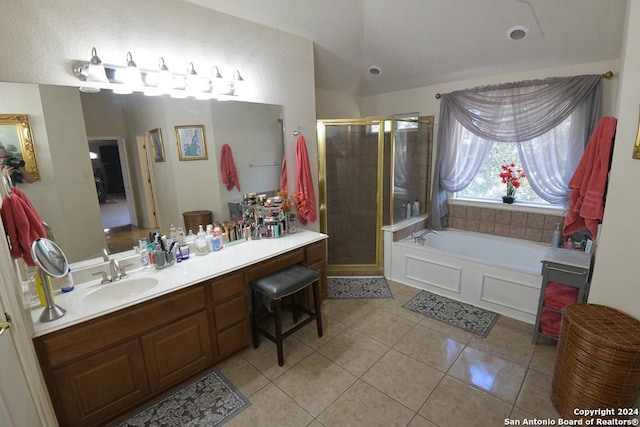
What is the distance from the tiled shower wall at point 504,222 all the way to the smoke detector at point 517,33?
1797mm

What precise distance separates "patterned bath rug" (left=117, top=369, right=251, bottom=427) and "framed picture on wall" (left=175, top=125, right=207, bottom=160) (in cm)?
166

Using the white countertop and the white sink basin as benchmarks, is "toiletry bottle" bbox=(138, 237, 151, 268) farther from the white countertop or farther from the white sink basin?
the white sink basin

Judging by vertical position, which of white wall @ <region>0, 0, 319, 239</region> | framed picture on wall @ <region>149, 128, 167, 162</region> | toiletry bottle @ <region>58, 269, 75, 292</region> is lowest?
toiletry bottle @ <region>58, 269, 75, 292</region>

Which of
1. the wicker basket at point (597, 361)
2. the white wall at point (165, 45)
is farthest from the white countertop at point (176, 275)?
the wicker basket at point (597, 361)

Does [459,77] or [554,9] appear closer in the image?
[554,9]

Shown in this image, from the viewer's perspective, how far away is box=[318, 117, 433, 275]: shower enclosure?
341 cm

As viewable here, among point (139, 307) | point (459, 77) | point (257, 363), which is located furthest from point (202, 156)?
point (459, 77)

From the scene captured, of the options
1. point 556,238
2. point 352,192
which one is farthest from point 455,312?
point 352,192

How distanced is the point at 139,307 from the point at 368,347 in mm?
1660

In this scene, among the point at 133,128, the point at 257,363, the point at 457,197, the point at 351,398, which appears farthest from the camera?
the point at 457,197

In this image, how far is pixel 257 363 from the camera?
7.34 feet

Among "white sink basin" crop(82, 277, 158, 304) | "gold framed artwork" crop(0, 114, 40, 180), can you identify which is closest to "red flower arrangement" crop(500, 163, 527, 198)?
"white sink basin" crop(82, 277, 158, 304)

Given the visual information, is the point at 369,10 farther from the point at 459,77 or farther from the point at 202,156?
the point at 202,156

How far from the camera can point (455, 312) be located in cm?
283
